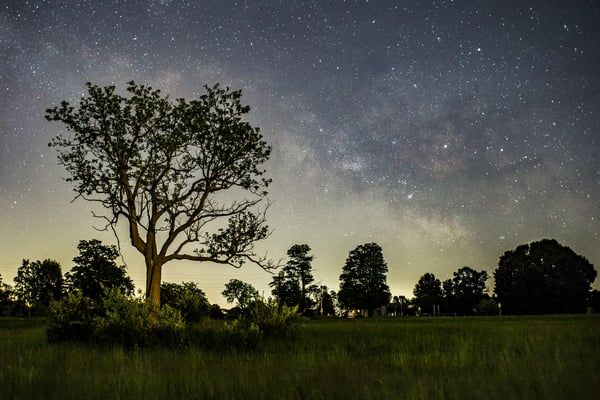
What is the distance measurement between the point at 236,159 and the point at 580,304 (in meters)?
85.1

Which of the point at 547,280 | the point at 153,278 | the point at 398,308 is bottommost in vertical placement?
the point at 398,308

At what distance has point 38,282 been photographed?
97.1m

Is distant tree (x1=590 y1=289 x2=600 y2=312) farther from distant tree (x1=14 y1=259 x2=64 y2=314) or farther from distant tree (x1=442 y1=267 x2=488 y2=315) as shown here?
distant tree (x1=14 y1=259 x2=64 y2=314)

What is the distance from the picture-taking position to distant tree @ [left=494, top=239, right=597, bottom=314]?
280 ft

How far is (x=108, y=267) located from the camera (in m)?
66.1

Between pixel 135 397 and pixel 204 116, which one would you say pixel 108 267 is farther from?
pixel 135 397

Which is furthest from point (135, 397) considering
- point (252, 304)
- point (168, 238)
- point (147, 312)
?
point (168, 238)

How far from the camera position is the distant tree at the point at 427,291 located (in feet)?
456

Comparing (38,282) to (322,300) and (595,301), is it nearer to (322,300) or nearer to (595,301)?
(322,300)

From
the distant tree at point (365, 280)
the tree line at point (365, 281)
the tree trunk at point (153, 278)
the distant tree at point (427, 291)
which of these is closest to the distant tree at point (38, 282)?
the tree line at point (365, 281)

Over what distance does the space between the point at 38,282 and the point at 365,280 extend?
67.5 metres

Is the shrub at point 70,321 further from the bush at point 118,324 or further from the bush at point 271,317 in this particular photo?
the bush at point 271,317

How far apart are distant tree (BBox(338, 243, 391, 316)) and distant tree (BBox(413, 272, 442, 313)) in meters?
52.0

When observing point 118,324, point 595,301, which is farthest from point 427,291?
point 118,324
